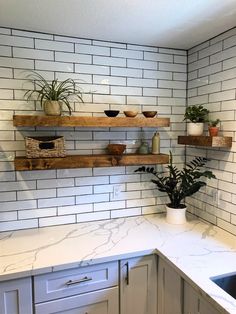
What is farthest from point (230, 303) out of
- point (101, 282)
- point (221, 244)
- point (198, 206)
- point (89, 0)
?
point (89, 0)

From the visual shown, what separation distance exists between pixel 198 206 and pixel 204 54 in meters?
1.17

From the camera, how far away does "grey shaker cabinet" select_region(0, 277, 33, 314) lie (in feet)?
4.38

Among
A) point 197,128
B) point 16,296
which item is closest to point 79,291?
point 16,296

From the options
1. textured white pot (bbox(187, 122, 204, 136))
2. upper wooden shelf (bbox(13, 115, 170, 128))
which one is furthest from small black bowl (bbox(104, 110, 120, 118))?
textured white pot (bbox(187, 122, 204, 136))

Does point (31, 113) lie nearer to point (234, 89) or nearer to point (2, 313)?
point (2, 313)

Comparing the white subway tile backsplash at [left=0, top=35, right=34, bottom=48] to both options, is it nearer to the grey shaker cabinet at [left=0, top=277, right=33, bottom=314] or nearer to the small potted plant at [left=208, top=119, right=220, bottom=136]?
the small potted plant at [left=208, top=119, right=220, bottom=136]

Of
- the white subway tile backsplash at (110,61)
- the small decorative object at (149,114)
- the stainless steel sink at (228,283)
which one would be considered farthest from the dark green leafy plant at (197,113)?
the stainless steel sink at (228,283)

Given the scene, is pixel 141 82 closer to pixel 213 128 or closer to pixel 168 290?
pixel 213 128

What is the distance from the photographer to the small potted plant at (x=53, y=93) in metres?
1.68

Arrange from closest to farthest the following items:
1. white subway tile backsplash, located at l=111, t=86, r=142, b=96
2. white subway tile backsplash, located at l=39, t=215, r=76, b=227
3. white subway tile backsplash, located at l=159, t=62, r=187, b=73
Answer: white subway tile backsplash, located at l=39, t=215, r=76, b=227
white subway tile backsplash, located at l=111, t=86, r=142, b=96
white subway tile backsplash, located at l=159, t=62, r=187, b=73

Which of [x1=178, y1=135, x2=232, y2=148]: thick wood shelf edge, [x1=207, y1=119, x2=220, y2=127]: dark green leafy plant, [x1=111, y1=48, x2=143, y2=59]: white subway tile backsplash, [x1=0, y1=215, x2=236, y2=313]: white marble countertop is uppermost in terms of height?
[x1=111, y1=48, x2=143, y2=59]: white subway tile backsplash

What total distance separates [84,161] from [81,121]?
26 centimetres

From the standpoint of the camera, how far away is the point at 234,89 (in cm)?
171

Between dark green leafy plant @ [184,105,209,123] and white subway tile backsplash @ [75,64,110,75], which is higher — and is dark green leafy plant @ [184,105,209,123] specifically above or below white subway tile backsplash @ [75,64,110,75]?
below
